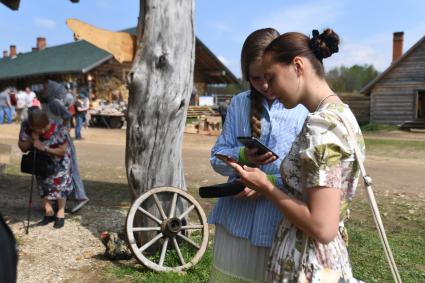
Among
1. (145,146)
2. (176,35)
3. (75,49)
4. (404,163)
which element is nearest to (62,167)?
(145,146)

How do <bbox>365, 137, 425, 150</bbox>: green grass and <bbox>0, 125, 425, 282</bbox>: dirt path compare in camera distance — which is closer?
<bbox>0, 125, 425, 282</bbox>: dirt path

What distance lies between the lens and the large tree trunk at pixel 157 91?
4.32 m

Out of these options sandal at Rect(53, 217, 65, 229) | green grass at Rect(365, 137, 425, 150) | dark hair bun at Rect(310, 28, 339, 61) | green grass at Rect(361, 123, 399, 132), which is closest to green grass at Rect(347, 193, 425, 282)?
dark hair bun at Rect(310, 28, 339, 61)

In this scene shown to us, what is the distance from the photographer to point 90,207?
6281mm

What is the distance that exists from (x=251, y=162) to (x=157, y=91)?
251 cm

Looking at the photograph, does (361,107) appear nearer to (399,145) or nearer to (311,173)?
(399,145)

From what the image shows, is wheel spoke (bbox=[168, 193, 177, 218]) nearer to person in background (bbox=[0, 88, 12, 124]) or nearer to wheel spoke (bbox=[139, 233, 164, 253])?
wheel spoke (bbox=[139, 233, 164, 253])

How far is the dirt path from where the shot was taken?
419 cm

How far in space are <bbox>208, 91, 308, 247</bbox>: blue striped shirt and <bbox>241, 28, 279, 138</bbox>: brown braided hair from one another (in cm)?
3

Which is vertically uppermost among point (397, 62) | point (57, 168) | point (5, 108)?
point (397, 62)

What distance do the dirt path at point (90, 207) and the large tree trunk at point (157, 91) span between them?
863 mm

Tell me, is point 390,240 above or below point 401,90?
below

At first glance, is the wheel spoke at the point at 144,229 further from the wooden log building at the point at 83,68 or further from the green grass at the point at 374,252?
the wooden log building at the point at 83,68

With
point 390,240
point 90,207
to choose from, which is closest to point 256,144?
point 390,240
